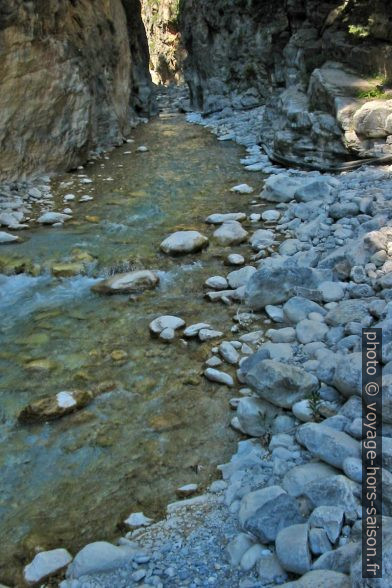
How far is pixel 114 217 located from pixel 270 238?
274 centimetres

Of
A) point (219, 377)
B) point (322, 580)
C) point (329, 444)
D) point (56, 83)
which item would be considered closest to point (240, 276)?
point (219, 377)

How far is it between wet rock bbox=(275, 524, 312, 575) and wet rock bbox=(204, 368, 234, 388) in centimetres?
186

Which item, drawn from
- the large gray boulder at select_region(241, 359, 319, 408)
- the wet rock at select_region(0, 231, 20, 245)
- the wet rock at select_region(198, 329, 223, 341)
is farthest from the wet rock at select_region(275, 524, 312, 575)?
the wet rock at select_region(0, 231, 20, 245)

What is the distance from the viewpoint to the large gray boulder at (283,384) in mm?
3521

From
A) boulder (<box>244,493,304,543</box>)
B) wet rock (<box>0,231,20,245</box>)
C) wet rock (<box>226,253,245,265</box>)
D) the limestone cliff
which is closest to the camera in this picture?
boulder (<box>244,493,304,543</box>)

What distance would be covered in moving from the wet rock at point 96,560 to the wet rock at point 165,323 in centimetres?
250

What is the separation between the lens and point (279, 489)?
2.72 metres

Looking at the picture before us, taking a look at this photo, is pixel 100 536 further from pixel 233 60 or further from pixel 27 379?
pixel 233 60

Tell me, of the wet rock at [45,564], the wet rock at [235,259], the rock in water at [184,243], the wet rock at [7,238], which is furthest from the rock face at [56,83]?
the wet rock at [45,564]

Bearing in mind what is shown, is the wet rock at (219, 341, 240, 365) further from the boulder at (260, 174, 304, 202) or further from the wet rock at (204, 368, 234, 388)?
the boulder at (260, 174, 304, 202)

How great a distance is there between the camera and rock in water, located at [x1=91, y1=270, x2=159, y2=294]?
19.4 feet

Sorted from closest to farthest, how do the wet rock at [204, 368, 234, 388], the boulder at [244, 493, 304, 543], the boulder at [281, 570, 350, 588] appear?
the boulder at [281, 570, 350, 588], the boulder at [244, 493, 304, 543], the wet rock at [204, 368, 234, 388]

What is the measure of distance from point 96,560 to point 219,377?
190 centimetres

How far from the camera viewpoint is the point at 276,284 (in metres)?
5.30
